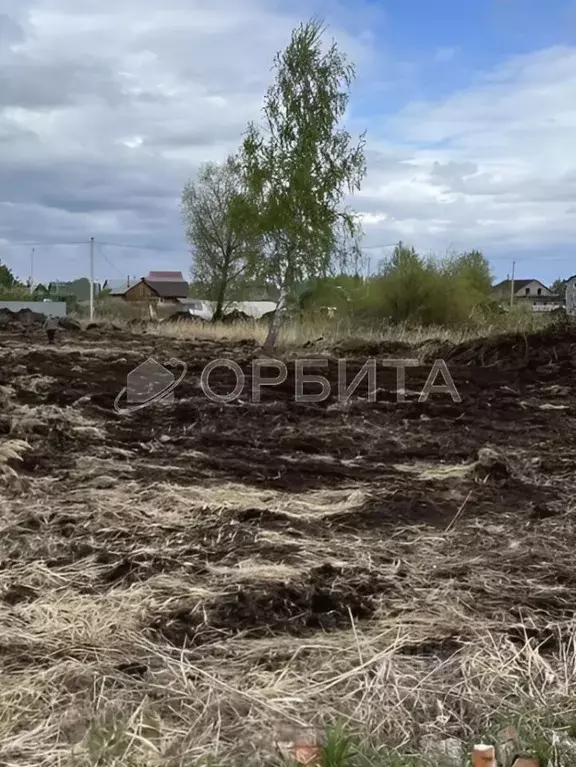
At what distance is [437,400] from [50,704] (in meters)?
7.98

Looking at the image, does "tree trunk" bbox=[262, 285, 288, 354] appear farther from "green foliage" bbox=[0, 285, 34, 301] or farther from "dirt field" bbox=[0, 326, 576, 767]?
"green foliage" bbox=[0, 285, 34, 301]

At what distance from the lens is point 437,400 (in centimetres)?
1002

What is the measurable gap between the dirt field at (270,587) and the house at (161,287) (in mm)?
49454

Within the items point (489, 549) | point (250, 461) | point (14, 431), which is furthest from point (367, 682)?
point (14, 431)

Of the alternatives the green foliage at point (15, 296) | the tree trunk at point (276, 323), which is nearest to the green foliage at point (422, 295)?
the tree trunk at point (276, 323)

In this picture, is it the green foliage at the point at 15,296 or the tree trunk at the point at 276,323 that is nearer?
the tree trunk at the point at 276,323

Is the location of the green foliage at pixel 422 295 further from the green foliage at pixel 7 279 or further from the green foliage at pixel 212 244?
the green foliage at pixel 7 279

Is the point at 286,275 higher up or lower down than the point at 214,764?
higher up

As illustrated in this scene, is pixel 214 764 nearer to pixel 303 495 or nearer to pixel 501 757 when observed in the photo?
pixel 501 757

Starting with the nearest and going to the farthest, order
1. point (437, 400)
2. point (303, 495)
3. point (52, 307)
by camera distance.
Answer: point (303, 495) → point (437, 400) → point (52, 307)

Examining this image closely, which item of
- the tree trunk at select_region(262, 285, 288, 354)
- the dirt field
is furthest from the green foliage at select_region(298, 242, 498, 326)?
the dirt field

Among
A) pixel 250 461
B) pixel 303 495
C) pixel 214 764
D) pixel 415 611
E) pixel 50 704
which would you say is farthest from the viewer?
pixel 250 461

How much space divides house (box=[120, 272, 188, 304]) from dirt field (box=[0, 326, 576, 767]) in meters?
49.5

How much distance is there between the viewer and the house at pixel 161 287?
58.3 meters
